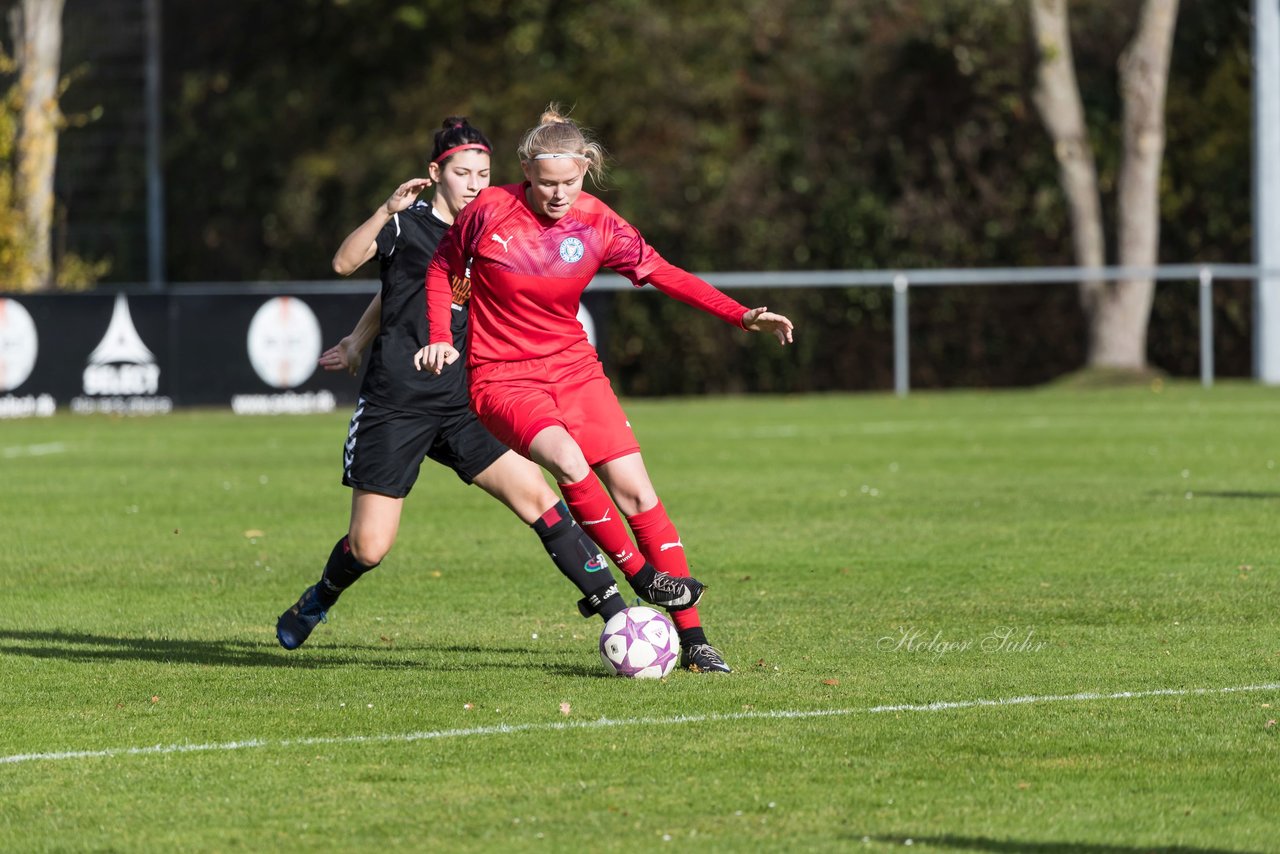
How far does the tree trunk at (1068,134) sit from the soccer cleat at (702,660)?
22.8 metres

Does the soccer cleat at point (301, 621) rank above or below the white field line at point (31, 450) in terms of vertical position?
above

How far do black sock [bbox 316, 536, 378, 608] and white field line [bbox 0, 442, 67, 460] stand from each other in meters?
12.2

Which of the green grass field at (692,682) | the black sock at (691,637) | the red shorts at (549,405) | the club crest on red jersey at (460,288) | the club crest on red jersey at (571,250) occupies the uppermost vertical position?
the club crest on red jersey at (571,250)

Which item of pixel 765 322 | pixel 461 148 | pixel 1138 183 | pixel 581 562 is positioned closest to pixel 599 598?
pixel 581 562

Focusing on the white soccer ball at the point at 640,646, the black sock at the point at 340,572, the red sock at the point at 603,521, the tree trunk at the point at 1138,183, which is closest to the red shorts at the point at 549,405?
the red sock at the point at 603,521

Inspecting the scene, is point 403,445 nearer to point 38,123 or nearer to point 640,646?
point 640,646

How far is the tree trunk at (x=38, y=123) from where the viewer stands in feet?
106

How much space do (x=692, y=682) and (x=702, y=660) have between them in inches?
9.1

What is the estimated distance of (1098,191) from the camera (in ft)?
109

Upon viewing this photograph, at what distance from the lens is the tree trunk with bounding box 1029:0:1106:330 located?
95.3 ft

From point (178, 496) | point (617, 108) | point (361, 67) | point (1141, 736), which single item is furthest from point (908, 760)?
point (361, 67)

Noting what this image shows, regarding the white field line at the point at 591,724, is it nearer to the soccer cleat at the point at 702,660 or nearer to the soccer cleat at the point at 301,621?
the soccer cleat at the point at 702,660

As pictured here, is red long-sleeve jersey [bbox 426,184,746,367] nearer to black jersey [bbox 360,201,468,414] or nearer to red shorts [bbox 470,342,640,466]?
red shorts [bbox 470,342,640,466]

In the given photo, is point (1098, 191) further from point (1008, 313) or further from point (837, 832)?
point (837, 832)
